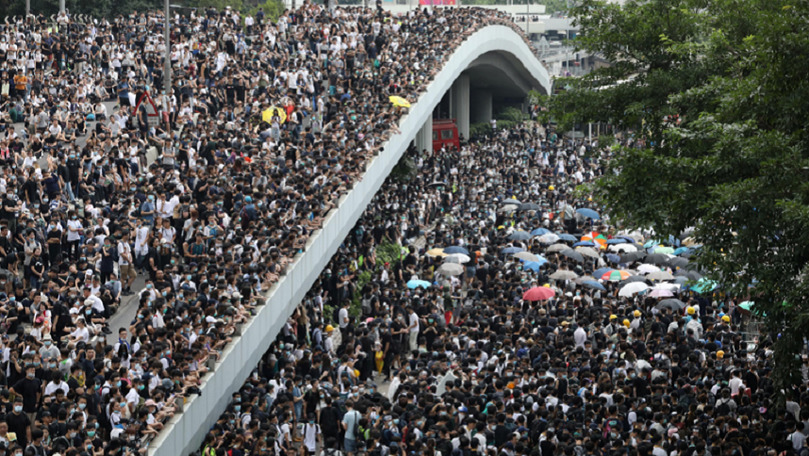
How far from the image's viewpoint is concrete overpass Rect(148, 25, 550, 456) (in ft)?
62.3

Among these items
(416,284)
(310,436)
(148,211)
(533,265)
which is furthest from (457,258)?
(310,436)

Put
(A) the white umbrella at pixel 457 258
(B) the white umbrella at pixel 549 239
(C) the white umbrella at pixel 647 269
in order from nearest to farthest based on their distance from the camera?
(C) the white umbrella at pixel 647 269 < (A) the white umbrella at pixel 457 258 < (B) the white umbrella at pixel 549 239

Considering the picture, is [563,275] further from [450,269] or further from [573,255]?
[450,269]

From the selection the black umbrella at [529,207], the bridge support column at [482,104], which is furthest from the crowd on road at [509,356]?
the bridge support column at [482,104]

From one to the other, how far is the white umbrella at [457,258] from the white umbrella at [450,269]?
1.62 feet

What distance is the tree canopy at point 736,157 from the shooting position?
1492 cm

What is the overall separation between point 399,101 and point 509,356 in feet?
54.0

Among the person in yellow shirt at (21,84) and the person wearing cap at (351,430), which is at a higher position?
the person in yellow shirt at (21,84)

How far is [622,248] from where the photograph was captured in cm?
3138

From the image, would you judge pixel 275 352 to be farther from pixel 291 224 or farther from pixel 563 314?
pixel 563 314

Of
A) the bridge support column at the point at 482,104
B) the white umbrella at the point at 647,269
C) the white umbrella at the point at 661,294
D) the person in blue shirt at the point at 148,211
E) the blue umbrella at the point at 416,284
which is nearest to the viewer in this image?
the person in blue shirt at the point at 148,211

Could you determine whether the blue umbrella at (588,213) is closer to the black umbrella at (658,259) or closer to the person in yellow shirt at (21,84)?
the black umbrella at (658,259)

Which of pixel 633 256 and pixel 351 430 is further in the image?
pixel 633 256

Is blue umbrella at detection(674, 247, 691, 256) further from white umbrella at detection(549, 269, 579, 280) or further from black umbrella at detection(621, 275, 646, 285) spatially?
black umbrella at detection(621, 275, 646, 285)
